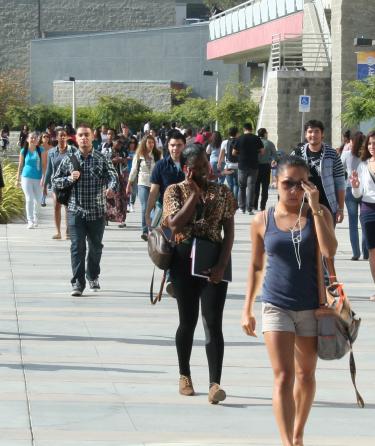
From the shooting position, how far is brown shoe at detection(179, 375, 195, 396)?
8.80 metres

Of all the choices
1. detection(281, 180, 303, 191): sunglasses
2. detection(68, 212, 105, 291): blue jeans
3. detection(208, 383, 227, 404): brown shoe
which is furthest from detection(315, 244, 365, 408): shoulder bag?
detection(68, 212, 105, 291): blue jeans

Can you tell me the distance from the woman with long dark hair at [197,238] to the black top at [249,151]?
18.9m

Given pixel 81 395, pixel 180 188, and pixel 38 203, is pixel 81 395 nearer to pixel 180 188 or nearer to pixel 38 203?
pixel 180 188

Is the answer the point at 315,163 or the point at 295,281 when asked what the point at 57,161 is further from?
the point at 295,281

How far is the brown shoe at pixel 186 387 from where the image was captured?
880cm

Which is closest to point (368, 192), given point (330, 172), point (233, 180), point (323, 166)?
point (330, 172)

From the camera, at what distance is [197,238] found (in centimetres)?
882

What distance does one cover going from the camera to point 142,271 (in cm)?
1661

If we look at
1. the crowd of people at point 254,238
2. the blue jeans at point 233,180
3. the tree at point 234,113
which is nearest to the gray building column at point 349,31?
the tree at point 234,113

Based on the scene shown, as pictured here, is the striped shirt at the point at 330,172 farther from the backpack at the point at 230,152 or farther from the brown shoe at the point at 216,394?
the backpack at the point at 230,152

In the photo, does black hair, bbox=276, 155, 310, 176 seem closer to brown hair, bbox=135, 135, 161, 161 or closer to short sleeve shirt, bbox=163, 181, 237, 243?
short sleeve shirt, bbox=163, 181, 237, 243

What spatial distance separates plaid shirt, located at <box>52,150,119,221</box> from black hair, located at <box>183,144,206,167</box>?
478cm

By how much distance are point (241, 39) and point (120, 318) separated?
160ft

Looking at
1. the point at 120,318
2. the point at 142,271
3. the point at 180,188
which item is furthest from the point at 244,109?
the point at 180,188
